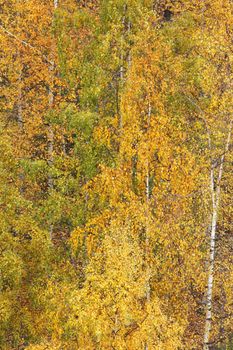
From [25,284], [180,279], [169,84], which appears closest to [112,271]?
[180,279]

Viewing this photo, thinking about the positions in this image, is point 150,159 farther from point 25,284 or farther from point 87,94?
point 25,284

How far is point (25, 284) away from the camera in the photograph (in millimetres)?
17250

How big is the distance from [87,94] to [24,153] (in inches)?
263

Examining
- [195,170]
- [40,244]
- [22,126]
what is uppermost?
[22,126]

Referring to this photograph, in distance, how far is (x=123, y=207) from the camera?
15.4 metres

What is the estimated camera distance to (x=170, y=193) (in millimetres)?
15156

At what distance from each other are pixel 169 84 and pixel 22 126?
10914 mm

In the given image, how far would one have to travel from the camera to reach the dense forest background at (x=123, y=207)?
13.4m

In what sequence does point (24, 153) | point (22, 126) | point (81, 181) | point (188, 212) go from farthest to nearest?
point (22, 126), point (24, 153), point (81, 181), point (188, 212)

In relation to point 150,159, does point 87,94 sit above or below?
above

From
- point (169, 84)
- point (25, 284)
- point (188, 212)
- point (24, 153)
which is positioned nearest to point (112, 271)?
point (188, 212)

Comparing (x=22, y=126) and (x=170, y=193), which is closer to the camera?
(x=170, y=193)

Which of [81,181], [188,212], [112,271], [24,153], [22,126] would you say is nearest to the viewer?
[112,271]

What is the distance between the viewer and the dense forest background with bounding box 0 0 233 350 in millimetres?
13445
